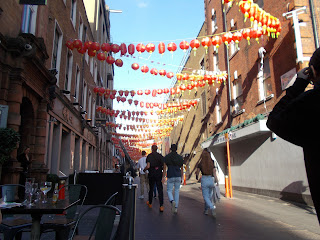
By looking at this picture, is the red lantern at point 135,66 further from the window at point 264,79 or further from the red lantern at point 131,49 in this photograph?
the window at point 264,79

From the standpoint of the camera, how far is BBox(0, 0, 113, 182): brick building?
7.61 m

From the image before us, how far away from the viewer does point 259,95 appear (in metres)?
13.3

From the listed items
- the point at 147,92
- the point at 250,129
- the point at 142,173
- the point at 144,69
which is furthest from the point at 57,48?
the point at 250,129

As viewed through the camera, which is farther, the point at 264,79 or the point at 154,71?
the point at 154,71

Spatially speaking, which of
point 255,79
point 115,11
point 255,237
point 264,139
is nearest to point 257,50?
point 255,79

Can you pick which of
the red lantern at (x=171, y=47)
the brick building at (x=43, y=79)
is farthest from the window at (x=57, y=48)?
the red lantern at (x=171, y=47)

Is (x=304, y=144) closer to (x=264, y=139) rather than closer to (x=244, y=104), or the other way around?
(x=264, y=139)

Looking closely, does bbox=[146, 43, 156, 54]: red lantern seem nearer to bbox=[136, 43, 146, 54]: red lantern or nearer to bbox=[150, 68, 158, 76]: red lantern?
bbox=[136, 43, 146, 54]: red lantern

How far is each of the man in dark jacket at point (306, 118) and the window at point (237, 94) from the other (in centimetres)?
1461

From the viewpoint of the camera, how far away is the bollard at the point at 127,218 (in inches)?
82.6

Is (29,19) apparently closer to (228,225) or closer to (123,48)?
(123,48)

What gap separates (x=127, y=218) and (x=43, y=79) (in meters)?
8.78

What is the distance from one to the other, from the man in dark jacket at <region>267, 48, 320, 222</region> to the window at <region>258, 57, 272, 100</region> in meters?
11.8

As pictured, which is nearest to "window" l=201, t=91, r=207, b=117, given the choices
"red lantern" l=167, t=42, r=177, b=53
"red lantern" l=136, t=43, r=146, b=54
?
"red lantern" l=167, t=42, r=177, b=53
